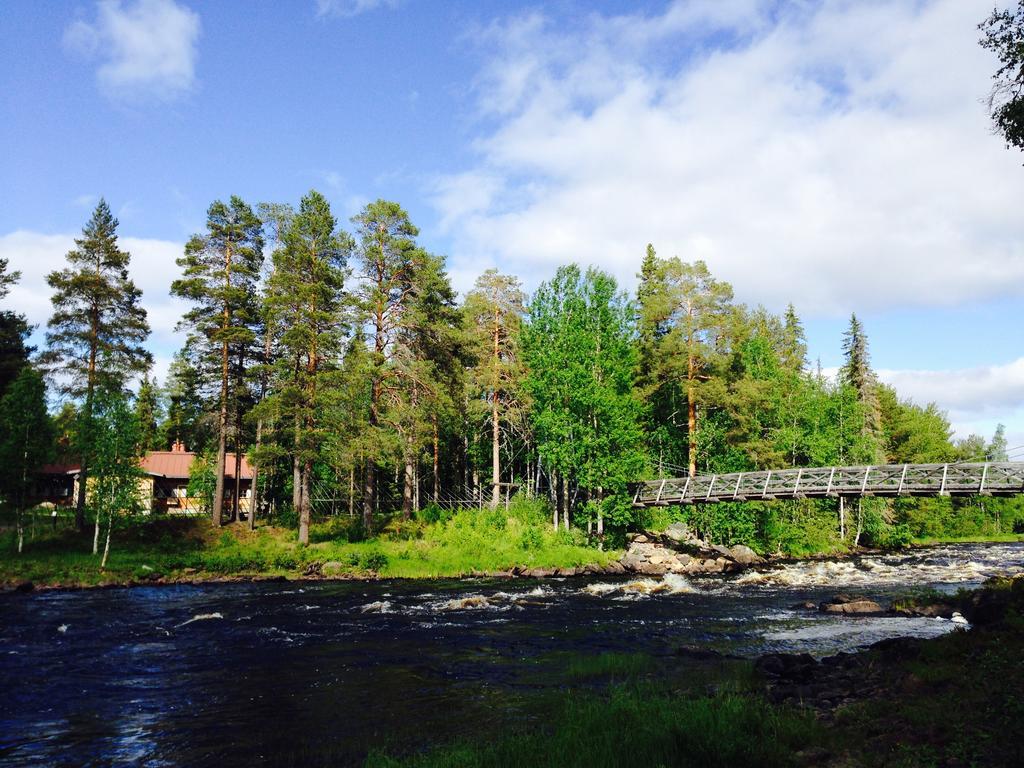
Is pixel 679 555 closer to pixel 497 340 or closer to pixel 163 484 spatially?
pixel 497 340

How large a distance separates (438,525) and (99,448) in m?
18.2

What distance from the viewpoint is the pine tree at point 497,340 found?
41.8 m

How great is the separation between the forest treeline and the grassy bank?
1.70m

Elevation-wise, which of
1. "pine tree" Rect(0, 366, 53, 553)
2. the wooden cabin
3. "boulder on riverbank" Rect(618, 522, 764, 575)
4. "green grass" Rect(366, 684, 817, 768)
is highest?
"pine tree" Rect(0, 366, 53, 553)

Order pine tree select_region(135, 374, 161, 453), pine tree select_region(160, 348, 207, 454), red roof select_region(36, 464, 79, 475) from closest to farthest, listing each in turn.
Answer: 1. pine tree select_region(160, 348, 207, 454)
2. red roof select_region(36, 464, 79, 475)
3. pine tree select_region(135, 374, 161, 453)

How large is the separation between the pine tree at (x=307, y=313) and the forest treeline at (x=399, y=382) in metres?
0.12

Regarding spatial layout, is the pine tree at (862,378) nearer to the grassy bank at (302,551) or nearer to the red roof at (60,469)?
the grassy bank at (302,551)

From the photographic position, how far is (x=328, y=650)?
1650cm

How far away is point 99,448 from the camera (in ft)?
102

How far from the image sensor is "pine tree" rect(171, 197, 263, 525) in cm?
3809

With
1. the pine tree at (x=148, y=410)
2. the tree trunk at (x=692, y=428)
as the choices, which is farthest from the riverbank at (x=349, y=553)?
the pine tree at (x=148, y=410)

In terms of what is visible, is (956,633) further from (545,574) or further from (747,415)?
(747,415)

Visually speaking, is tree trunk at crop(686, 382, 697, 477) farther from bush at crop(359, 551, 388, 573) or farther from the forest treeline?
bush at crop(359, 551, 388, 573)

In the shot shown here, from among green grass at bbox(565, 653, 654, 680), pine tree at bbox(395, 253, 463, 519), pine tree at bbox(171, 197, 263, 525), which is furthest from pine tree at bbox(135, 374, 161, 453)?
green grass at bbox(565, 653, 654, 680)
